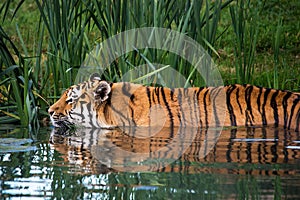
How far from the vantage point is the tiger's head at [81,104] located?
6859 millimetres

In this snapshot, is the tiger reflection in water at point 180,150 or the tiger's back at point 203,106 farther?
the tiger's back at point 203,106

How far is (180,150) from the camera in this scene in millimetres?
5207

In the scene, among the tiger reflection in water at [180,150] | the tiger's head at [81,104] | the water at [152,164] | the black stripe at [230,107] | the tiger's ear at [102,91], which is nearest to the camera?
the water at [152,164]

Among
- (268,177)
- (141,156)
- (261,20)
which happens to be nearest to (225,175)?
(268,177)

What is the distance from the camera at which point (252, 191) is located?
12.2ft

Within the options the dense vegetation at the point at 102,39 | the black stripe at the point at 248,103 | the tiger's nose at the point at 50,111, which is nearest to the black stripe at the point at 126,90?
the dense vegetation at the point at 102,39

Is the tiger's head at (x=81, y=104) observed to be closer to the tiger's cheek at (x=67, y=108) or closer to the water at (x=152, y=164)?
the tiger's cheek at (x=67, y=108)

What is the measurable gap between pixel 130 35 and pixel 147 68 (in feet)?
1.31

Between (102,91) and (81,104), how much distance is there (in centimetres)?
27

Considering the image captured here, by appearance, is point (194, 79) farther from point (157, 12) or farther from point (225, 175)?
point (225, 175)

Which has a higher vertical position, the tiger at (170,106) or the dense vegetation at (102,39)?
the dense vegetation at (102,39)

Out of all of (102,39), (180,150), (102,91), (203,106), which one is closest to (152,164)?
(180,150)

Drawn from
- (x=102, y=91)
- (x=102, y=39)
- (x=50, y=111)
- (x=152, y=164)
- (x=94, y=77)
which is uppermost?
(x=102, y=39)

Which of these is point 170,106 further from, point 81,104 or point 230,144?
point 230,144
